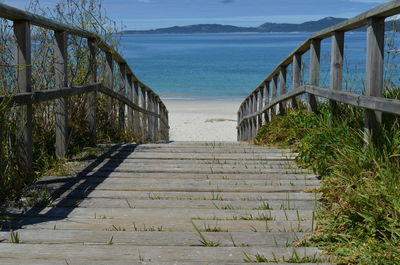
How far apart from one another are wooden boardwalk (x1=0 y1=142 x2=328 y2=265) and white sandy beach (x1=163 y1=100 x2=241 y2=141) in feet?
37.7

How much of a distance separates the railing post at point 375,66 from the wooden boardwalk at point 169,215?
658 mm

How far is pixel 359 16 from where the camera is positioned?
13.2 feet

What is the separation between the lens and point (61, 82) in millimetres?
Result: 5180

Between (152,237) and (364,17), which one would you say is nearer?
(152,237)

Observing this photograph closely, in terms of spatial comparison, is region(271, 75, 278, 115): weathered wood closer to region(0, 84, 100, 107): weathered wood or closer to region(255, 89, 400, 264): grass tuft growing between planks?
region(255, 89, 400, 264): grass tuft growing between planks

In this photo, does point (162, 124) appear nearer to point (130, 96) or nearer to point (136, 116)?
point (136, 116)

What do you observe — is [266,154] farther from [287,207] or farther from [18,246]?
[18,246]

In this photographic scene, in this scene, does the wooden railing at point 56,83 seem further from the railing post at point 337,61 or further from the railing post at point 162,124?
the railing post at point 162,124

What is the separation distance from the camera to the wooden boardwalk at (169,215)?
282cm

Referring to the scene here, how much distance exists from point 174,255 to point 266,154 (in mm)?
3295

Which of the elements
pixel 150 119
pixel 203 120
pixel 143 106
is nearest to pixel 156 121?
pixel 150 119

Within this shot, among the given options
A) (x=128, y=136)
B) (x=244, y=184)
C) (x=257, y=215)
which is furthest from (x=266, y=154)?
(x=128, y=136)

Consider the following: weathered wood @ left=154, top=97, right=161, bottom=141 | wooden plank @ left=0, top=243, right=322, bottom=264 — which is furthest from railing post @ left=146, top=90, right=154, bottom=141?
wooden plank @ left=0, top=243, right=322, bottom=264

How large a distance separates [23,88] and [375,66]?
8.31 feet
